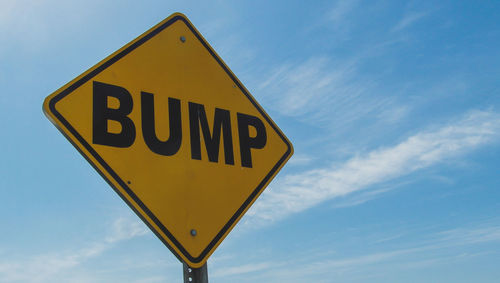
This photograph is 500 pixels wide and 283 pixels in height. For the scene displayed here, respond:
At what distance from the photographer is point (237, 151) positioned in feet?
8.58

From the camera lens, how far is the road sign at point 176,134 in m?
2.11

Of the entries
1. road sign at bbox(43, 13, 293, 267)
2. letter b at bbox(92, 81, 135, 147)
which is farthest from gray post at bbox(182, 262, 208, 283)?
letter b at bbox(92, 81, 135, 147)

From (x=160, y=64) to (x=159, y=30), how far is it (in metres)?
0.27

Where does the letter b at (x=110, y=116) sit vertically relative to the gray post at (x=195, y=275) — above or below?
above

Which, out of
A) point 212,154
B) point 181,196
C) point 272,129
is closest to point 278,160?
point 272,129

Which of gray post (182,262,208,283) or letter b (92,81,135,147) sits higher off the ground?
letter b (92,81,135,147)

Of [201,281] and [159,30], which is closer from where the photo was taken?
[201,281]

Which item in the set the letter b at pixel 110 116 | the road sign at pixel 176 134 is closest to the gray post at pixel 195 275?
the road sign at pixel 176 134

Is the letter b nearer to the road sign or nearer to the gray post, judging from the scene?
the road sign

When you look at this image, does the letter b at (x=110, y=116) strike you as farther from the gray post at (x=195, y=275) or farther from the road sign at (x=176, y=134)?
the gray post at (x=195, y=275)

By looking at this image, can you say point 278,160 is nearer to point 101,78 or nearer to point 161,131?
point 161,131

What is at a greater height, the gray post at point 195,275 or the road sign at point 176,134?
the road sign at point 176,134

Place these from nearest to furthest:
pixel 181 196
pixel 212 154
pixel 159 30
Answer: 1. pixel 181 196
2. pixel 212 154
3. pixel 159 30

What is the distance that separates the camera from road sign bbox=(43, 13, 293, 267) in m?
2.11
